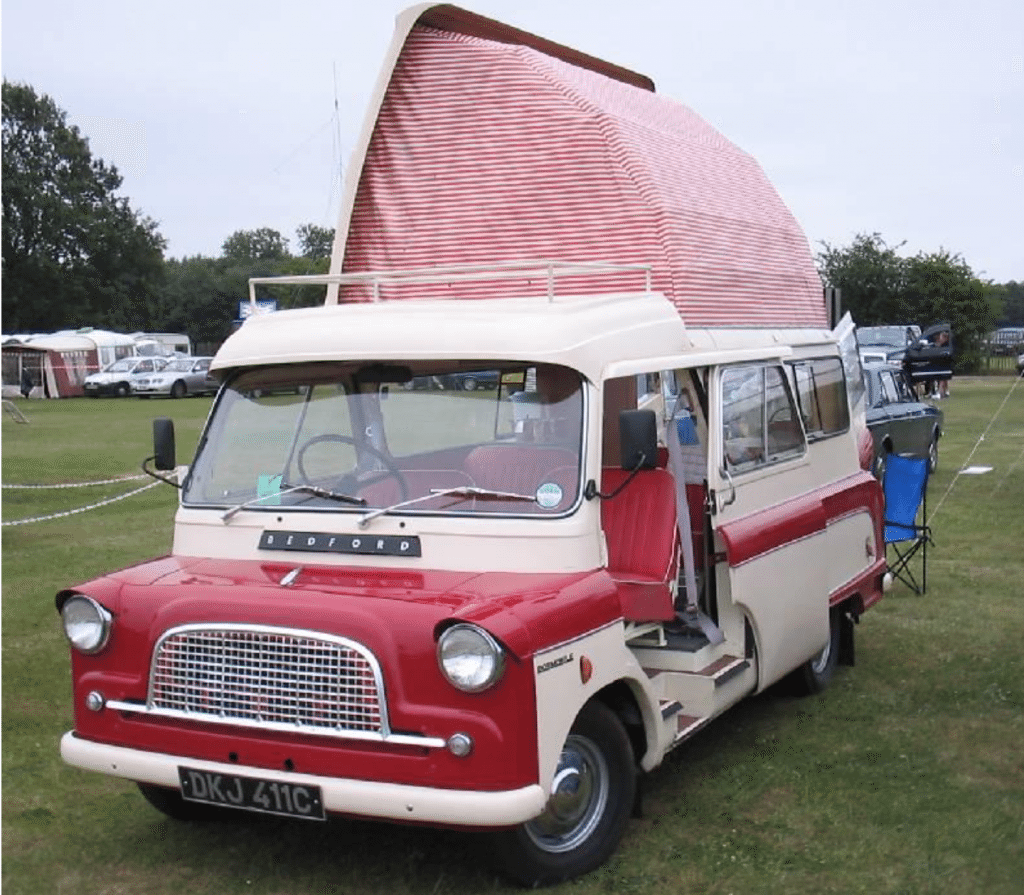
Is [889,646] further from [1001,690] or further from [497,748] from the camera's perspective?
[497,748]

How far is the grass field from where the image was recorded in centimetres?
566

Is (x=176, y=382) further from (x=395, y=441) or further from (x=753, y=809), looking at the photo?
(x=753, y=809)

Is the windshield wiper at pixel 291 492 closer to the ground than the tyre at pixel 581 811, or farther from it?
farther from it

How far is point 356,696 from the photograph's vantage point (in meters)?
5.12

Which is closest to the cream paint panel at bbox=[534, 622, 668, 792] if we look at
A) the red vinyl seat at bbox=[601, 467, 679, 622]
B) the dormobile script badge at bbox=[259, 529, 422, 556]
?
the red vinyl seat at bbox=[601, 467, 679, 622]

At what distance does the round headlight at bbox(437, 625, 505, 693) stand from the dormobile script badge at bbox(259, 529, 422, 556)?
0.83 metres

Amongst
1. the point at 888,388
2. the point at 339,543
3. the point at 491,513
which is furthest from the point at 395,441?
the point at 888,388

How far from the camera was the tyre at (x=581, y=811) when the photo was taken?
17.7 ft

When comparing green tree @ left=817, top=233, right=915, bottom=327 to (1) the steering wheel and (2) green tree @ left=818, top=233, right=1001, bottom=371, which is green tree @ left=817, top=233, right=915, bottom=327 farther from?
(1) the steering wheel

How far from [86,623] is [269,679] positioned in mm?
904

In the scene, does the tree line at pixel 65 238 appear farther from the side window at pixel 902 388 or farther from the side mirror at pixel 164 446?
the side mirror at pixel 164 446

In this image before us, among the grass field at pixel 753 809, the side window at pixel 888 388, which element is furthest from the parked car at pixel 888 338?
the grass field at pixel 753 809

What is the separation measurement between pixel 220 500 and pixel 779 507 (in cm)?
298

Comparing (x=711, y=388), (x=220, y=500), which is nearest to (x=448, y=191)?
(x=711, y=388)
